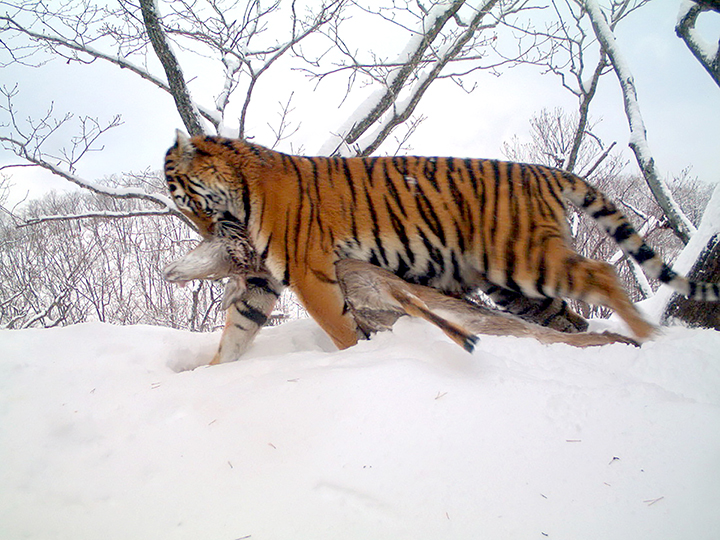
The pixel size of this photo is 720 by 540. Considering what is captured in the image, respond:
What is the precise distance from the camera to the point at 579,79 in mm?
6141

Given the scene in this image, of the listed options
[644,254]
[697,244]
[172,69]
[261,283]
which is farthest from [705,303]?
[172,69]

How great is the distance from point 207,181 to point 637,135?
4.63m

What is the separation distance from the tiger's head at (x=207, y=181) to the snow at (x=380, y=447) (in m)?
1.45

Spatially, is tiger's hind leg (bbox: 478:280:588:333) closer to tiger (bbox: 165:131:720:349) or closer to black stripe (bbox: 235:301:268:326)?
tiger (bbox: 165:131:720:349)

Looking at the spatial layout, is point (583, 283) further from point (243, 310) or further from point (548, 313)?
Answer: point (243, 310)

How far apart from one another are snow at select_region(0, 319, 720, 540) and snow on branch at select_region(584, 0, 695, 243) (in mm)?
3009

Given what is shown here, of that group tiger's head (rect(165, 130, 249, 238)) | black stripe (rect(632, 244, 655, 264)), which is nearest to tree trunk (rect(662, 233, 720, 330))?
black stripe (rect(632, 244, 655, 264))

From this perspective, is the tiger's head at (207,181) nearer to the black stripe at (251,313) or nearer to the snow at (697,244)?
the black stripe at (251,313)

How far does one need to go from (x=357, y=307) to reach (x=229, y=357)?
1.06 metres

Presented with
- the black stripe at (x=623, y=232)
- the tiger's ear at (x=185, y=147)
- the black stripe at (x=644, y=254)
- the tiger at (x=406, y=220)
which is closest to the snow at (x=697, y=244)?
the tiger at (x=406, y=220)

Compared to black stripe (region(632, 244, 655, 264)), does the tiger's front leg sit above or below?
below

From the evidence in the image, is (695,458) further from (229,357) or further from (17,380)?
(17,380)

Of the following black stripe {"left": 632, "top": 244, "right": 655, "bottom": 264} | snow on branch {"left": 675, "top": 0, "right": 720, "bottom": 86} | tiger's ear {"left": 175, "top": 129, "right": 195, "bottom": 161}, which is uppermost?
snow on branch {"left": 675, "top": 0, "right": 720, "bottom": 86}

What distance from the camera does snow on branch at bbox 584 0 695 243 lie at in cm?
434
